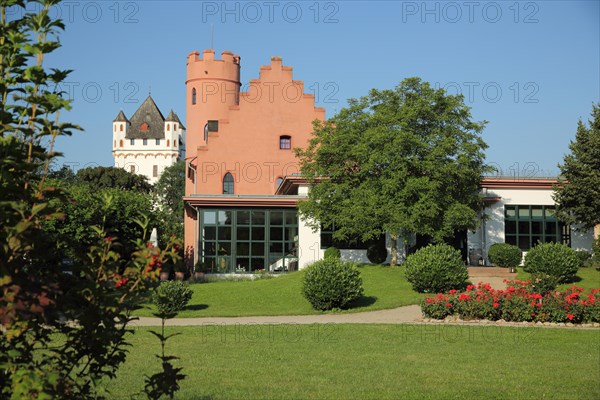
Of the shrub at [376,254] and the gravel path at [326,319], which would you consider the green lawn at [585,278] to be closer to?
the shrub at [376,254]

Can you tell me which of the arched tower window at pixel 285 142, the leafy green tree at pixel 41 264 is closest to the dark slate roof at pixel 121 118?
the arched tower window at pixel 285 142

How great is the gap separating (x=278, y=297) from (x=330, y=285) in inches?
194

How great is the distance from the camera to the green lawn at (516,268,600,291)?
90.6ft

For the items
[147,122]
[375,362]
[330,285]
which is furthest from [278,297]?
[147,122]

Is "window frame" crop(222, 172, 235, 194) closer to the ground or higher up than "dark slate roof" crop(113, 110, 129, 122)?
closer to the ground

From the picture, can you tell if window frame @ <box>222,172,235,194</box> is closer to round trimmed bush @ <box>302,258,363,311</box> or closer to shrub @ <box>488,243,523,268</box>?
shrub @ <box>488,243,523,268</box>

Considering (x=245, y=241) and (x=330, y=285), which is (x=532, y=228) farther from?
(x=330, y=285)

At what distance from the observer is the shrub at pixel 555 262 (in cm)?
2770

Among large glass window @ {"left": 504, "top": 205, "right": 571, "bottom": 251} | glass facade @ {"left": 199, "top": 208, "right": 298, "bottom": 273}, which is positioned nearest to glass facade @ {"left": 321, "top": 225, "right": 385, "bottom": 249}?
glass facade @ {"left": 199, "top": 208, "right": 298, "bottom": 273}

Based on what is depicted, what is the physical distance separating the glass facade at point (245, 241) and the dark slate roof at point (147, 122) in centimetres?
8677

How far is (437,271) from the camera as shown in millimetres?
24828

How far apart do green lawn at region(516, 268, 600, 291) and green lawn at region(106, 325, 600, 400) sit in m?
11.5

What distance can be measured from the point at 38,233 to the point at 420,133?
99.8 ft

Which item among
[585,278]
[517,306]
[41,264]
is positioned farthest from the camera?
[585,278]
